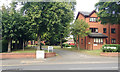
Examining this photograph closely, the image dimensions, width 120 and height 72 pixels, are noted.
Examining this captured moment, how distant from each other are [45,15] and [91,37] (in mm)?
15054

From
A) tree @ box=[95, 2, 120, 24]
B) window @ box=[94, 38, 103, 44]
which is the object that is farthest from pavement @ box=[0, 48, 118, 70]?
window @ box=[94, 38, 103, 44]

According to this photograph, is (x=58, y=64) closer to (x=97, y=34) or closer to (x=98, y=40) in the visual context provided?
(x=98, y=40)

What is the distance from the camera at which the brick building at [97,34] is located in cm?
2711

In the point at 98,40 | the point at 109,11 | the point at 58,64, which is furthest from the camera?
the point at 98,40

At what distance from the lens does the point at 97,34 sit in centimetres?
2841

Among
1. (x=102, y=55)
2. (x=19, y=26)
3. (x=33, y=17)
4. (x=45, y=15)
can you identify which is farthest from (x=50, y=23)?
(x=102, y=55)

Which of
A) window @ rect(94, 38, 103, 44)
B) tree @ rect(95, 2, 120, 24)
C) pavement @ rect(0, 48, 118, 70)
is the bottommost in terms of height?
pavement @ rect(0, 48, 118, 70)

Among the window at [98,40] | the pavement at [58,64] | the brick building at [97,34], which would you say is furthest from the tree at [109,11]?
the window at [98,40]

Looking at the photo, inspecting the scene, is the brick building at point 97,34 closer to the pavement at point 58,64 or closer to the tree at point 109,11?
the tree at point 109,11

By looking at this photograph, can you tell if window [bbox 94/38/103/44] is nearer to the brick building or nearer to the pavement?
the brick building

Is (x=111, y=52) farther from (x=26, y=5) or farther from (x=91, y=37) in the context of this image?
(x=26, y=5)

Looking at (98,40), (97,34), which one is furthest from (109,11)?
(97,34)

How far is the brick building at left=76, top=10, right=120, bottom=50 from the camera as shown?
88.9ft

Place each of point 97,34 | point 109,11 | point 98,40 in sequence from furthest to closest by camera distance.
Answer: point 97,34 < point 98,40 < point 109,11
